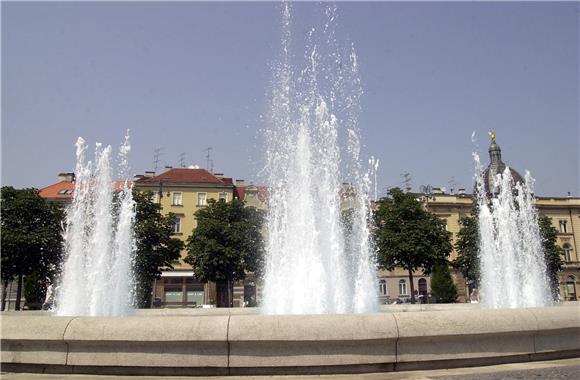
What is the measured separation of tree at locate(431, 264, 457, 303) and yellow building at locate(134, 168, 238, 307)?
2065 cm

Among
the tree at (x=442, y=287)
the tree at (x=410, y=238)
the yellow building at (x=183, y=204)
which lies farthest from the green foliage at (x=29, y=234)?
the tree at (x=442, y=287)

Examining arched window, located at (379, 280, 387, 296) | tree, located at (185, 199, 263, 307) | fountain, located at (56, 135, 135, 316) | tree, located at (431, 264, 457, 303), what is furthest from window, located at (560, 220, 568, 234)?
fountain, located at (56, 135, 135, 316)

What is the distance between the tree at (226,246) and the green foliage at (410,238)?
9565 mm

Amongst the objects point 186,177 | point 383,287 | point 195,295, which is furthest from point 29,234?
point 383,287

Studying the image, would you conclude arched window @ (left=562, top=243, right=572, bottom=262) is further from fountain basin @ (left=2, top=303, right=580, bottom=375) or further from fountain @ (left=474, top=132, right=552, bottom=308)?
fountain basin @ (left=2, top=303, right=580, bottom=375)

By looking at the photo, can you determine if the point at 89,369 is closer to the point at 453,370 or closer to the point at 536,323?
the point at 453,370

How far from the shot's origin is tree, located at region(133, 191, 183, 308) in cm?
3061

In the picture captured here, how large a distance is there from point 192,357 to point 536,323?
419cm

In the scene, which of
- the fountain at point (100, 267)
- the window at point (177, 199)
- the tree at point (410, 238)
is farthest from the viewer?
the window at point (177, 199)

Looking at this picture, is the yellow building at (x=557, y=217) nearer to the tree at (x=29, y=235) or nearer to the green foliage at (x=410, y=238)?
the green foliage at (x=410, y=238)

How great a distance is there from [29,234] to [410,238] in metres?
25.7

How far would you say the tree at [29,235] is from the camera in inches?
1125

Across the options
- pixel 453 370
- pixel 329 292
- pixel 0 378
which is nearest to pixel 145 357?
pixel 0 378

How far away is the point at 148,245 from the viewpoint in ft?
103
